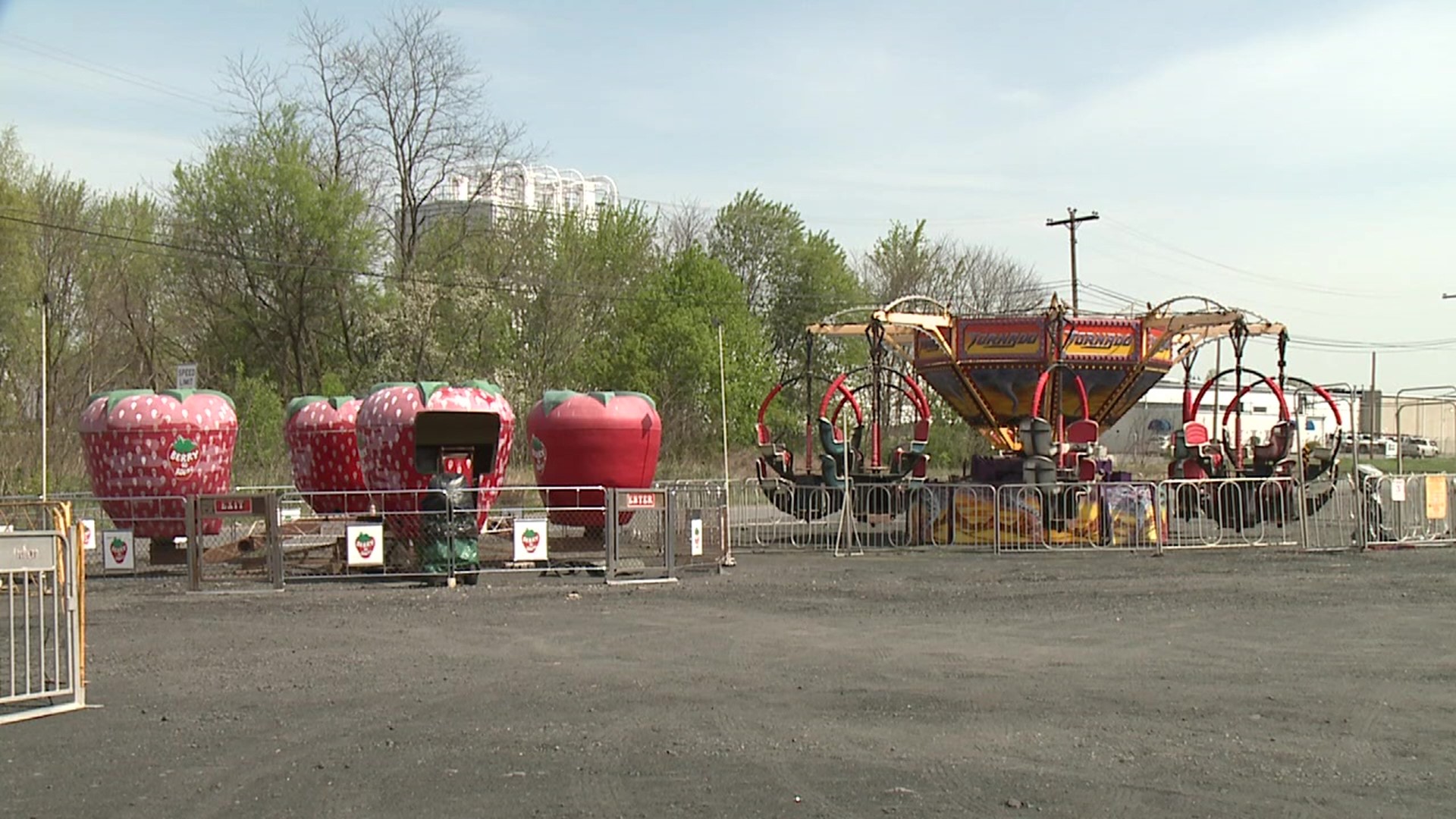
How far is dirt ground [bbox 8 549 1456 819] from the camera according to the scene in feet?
24.3

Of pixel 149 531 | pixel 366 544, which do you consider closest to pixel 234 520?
pixel 366 544

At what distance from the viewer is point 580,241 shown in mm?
52906

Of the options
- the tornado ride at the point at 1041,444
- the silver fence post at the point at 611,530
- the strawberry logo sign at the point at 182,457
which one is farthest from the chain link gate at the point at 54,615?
the tornado ride at the point at 1041,444

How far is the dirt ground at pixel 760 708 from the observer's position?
740 cm

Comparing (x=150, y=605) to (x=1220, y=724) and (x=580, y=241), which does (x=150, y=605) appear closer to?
(x=1220, y=724)

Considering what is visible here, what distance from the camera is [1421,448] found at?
4303 cm

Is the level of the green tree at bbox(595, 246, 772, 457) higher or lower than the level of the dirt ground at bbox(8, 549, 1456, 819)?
higher

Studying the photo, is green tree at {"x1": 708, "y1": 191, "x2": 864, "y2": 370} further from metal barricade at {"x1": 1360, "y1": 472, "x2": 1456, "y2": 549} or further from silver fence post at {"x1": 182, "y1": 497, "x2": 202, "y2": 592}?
silver fence post at {"x1": 182, "y1": 497, "x2": 202, "y2": 592}

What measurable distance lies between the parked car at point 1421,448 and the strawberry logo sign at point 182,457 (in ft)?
102

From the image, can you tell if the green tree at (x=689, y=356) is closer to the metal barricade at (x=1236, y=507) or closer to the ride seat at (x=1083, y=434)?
the ride seat at (x=1083, y=434)

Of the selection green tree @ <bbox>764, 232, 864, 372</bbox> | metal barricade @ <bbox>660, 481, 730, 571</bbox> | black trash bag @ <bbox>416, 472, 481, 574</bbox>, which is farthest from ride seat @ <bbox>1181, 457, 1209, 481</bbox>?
green tree @ <bbox>764, 232, 864, 372</bbox>

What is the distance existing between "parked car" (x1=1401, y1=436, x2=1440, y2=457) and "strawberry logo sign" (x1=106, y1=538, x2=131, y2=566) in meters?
32.5

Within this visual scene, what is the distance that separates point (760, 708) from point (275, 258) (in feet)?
123

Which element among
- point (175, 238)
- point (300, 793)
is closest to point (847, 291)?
point (175, 238)
